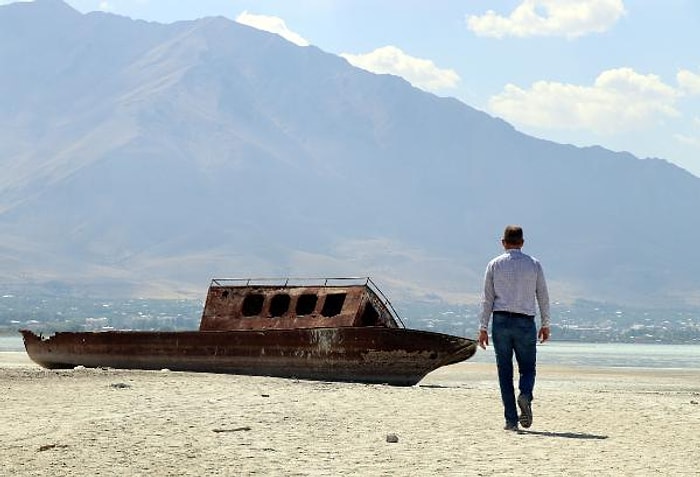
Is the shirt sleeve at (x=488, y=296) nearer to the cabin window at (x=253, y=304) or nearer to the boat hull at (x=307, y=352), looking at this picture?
the boat hull at (x=307, y=352)

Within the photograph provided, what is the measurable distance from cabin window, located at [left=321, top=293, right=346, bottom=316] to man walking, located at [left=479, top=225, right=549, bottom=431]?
14870 millimetres

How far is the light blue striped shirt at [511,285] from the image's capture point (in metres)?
13.7

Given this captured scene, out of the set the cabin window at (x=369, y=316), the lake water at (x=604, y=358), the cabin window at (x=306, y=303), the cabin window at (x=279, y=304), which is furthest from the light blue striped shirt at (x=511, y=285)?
the lake water at (x=604, y=358)

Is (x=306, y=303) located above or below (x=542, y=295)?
above

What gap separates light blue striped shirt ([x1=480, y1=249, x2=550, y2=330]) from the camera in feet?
44.8

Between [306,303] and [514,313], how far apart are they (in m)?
15.9

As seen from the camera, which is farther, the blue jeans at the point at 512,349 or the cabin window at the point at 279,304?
the cabin window at the point at 279,304

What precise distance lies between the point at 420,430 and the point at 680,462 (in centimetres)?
323

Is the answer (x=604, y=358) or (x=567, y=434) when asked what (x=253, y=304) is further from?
(x=604, y=358)

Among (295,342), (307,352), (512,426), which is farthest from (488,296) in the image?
(295,342)

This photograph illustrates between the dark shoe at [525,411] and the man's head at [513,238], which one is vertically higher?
the man's head at [513,238]

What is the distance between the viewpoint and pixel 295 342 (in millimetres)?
27547

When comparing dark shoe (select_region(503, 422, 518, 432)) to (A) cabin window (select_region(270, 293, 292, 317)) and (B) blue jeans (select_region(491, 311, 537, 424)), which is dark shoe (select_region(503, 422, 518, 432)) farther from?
(A) cabin window (select_region(270, 293, 292, 317))

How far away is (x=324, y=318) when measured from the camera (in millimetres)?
28281
